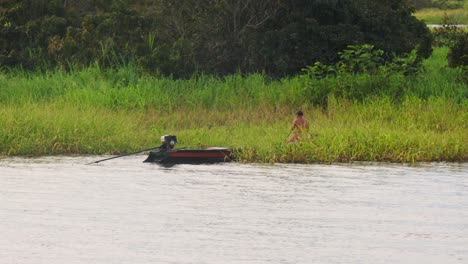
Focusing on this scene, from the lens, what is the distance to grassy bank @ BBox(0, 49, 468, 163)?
57.7 feet

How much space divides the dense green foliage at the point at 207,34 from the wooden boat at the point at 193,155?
20.2 ft

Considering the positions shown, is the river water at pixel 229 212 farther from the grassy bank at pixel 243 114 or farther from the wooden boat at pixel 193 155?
the grassy bank at pixel 243 114

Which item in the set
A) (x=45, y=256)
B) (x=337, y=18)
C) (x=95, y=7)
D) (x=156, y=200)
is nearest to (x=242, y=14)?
(x=337, y=18)

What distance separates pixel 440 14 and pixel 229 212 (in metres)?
36.7

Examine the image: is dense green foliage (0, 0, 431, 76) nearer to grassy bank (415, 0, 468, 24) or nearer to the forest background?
the forest background

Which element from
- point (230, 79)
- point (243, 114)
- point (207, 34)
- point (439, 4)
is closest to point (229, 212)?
point (243, 114)

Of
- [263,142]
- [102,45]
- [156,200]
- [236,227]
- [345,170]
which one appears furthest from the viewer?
[102,45]

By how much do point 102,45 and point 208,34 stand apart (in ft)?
8.21

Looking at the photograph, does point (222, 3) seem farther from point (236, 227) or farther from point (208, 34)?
A: point (236, 227)

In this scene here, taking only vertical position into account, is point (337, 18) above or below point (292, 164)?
above

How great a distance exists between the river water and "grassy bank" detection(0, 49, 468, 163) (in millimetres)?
469

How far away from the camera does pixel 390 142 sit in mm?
17547

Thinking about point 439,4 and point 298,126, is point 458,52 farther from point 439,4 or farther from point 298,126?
point 439,4

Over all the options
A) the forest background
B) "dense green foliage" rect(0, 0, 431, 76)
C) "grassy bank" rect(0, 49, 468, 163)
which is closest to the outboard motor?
"grassy bank" rect(0, 49, 468, 163)
